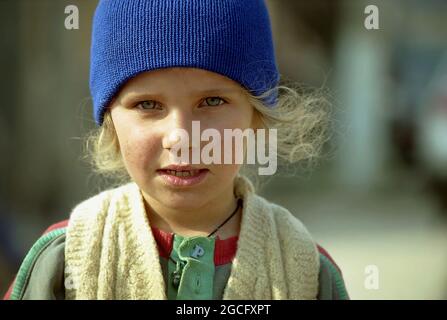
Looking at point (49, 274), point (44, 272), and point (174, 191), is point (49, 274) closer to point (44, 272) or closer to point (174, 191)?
point (44, 272)

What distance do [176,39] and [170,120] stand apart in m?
0.19

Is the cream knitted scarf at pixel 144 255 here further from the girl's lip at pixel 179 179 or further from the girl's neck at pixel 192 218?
the girl's lip at pixel 179 179

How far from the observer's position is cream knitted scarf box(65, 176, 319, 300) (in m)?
1.73

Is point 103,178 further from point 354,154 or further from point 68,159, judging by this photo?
point 354,154

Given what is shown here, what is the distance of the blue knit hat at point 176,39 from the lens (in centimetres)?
169

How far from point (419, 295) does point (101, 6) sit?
9.94ft

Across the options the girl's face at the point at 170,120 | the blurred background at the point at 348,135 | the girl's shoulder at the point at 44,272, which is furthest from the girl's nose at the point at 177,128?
the blurred background at the point at 348,135

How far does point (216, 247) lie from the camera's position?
1828 millimetres

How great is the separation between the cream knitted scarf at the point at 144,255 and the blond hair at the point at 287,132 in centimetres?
14

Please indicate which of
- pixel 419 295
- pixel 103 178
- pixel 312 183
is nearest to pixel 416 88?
pixel 312 183

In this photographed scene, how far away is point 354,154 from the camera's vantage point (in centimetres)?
673

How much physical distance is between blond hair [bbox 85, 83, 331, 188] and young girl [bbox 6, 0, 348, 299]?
50 mm

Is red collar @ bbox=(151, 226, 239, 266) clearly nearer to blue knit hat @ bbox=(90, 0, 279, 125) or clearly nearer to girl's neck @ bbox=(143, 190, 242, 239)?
girl's neck @ bbox=(143, 190, 242, 239)

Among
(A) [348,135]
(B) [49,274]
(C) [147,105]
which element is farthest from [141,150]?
(A) [348,135]
